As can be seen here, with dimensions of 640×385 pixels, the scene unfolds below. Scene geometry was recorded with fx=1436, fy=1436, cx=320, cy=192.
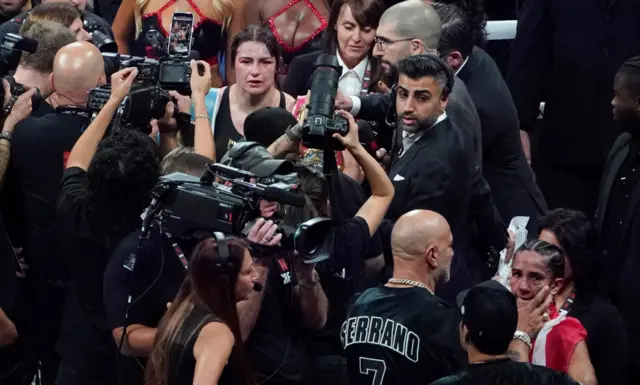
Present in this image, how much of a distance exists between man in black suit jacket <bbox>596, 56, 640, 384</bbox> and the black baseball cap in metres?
1.35

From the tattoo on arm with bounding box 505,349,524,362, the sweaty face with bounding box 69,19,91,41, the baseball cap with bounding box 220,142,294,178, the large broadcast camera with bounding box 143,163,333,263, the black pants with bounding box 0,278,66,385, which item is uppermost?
the sweaty face with bounding box 69,19,91,41

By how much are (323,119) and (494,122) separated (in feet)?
5.35

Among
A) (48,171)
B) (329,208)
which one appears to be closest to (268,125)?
(329,208)

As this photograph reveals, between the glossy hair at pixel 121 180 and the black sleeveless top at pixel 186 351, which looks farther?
the glossy hair at pixel 121 180

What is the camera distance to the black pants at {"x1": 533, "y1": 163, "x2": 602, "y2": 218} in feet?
24.2

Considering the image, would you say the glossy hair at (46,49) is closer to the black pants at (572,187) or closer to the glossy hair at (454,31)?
the glossy hair at (454,31)

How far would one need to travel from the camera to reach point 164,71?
6277 mm

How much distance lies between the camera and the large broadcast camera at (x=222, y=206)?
4.78 meters

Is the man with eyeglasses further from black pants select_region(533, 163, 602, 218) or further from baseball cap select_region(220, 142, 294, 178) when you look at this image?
black pants select_region(533, 163, 602, 218)

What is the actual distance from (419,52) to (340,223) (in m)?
1.21

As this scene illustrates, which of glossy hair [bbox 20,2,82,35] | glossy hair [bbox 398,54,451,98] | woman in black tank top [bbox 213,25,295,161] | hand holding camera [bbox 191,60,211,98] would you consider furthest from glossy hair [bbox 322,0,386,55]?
glossy hair [bbox 20,2,82,35]

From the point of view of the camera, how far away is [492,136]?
21.6ft

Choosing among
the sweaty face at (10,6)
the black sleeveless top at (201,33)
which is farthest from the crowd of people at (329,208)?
the sweaty face at (10,6)

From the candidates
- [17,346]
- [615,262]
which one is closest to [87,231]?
[17,346]
